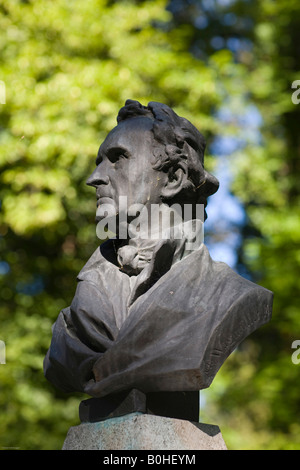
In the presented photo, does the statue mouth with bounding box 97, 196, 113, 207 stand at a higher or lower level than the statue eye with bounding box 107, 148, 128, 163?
lower

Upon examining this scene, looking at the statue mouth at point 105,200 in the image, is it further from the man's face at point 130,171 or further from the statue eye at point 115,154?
the statue eye at point 115,154

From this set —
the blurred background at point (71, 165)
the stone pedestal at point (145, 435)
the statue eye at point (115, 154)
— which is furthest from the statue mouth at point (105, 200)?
the blurred background at point (71, 165)

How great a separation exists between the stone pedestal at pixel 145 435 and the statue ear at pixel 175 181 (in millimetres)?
1224

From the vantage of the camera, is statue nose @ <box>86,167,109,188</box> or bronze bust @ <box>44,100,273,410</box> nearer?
bronze bust @ <box>44,100,273,410</box>

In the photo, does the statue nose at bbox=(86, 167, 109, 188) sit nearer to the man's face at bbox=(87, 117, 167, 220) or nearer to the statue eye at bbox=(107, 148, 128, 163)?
the man's face at bbox=(87, 117, 167, 220)

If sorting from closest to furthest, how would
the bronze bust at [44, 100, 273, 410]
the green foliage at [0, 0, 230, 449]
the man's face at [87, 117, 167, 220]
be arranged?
the bronze bust at [44, 100, 273, 410] → the man's face at [87, 117, 167, 220] → the green foliage at [0, 0, 230, 449]

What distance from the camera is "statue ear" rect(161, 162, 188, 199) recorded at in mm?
3740

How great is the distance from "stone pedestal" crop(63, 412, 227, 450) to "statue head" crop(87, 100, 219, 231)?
3.85 feet

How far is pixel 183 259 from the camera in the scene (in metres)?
3.64

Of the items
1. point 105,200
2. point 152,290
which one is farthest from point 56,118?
point 152,290

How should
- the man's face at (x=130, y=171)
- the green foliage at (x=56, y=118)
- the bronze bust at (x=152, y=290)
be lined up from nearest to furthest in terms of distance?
the bronze bust at (x=152, y=290) → the man's face at (x=130, y=171) → the green foliage at (x=56, y=118)

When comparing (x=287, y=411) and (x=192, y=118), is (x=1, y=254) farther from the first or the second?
(x=287, y=411)

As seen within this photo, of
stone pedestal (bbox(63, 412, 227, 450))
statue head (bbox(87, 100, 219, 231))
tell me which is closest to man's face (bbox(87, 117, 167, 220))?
statue head (bbox(87, 100, 219, 231))

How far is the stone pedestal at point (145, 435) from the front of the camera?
3.14 m
